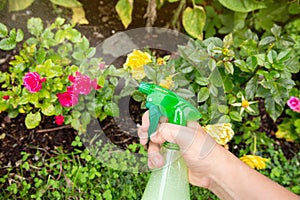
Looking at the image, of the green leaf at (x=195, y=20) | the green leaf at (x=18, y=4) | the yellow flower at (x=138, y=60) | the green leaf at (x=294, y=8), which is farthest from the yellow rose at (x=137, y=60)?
the green leaf at (x=294, y=8)

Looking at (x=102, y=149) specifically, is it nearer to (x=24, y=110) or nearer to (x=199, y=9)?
(x=24, y=110)

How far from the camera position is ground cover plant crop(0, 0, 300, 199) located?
1.40 m

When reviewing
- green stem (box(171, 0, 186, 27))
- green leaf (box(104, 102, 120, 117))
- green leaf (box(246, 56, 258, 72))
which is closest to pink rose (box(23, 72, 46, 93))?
green leaf (box(104, 102, 120, 117))

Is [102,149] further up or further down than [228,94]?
further down

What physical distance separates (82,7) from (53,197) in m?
0.79

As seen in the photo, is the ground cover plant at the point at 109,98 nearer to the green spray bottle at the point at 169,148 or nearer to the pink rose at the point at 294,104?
the pink rose at the point at 294,104

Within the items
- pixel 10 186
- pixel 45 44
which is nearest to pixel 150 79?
pixel 45 44

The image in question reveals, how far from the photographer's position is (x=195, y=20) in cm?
174

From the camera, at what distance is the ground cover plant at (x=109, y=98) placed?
1398 mm

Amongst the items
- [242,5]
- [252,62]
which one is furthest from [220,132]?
[242,5]

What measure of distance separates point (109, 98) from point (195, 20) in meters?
0.48

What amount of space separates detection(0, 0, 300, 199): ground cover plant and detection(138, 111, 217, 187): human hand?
199 mm

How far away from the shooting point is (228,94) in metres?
1.53

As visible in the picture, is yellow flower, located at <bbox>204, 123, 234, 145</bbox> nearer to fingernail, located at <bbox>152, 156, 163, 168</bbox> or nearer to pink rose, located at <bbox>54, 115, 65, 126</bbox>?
fingernail, located at <bbox>152, 156, 163, 168</bbox>
